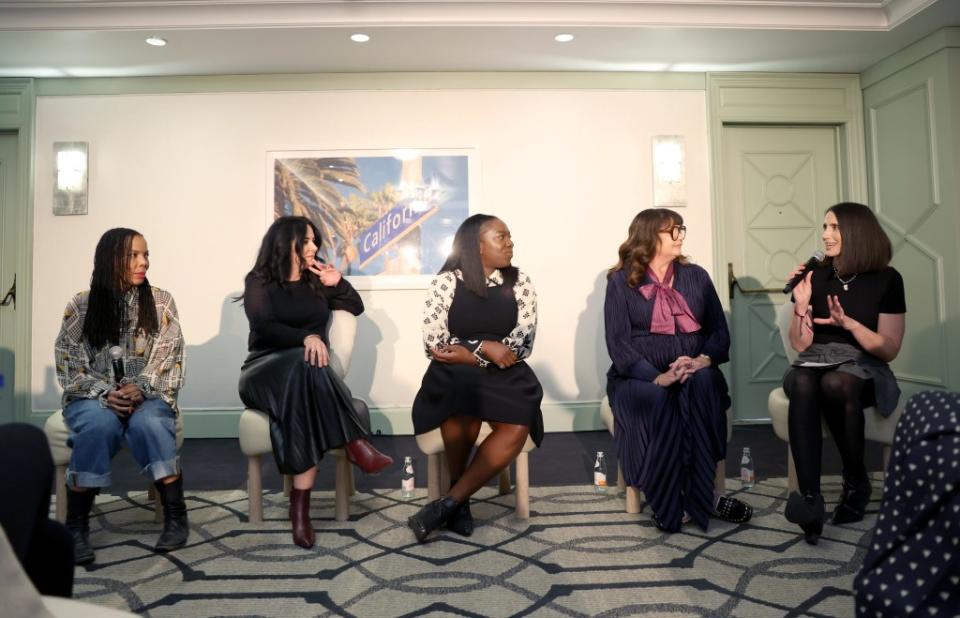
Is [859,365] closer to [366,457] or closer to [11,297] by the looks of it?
[366,457]

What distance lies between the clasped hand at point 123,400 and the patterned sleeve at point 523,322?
148 cm

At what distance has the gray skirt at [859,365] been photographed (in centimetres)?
247

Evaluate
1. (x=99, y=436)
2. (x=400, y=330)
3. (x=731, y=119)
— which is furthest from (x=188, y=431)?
(x=731, y=119)

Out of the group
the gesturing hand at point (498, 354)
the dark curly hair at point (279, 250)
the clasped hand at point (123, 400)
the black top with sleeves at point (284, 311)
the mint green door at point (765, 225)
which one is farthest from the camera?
the mint green door at point (765, 225)

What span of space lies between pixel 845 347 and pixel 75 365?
123 inches

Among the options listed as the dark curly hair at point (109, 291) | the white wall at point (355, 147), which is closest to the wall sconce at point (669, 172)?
the white wall at point (355, 147)

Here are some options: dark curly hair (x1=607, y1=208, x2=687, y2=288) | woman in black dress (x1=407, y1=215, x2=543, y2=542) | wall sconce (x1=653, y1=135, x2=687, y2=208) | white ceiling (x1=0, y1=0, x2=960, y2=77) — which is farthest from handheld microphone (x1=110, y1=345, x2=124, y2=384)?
wall sconce (x1=653, y1=135, x2=687, y2=208)

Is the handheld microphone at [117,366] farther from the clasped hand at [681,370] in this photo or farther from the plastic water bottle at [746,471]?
the plastic water bottle at [746,471]

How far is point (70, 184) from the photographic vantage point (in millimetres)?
4488

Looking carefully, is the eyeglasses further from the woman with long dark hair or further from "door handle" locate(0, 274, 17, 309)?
"door handle" locate(0, 274, 17, 309)

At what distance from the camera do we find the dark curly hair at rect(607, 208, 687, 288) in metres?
2.67

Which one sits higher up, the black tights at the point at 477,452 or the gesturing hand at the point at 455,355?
the gesturing hand at the point at 455,355

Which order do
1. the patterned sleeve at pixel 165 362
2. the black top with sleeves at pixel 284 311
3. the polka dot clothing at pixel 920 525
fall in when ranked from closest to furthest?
the polka dot clothing at pixel 920 525 → the patterned sleeve at pixel 165 362 → the black top with sleeves at pixel 284 311

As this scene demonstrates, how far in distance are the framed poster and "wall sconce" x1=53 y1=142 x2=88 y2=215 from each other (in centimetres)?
136
